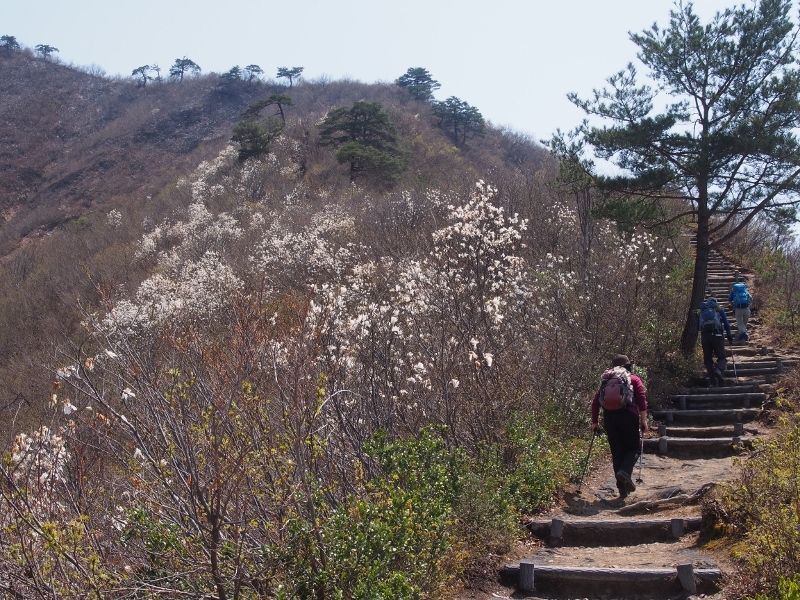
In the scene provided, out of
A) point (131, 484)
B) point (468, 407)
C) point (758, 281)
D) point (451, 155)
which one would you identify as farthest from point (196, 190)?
point (131, 484)

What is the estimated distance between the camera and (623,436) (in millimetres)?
7109

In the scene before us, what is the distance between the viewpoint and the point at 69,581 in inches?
137

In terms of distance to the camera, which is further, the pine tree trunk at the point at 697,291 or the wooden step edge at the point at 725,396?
the pine tree trunk at the point at 697,291

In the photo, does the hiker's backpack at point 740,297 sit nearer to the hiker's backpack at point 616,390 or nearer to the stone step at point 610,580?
the hiker's backpack at point 616,390

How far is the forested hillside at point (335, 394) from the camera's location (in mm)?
3793

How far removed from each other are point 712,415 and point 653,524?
14.1 ft

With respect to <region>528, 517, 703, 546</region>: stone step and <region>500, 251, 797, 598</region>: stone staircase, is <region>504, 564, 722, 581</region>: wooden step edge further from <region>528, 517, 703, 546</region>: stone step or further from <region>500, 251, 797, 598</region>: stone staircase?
<region>528, 517, 703, 546</region>: stone step

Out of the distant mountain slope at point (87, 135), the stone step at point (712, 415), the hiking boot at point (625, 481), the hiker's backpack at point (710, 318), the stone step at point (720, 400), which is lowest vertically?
the hiking boot at point (625, 481)

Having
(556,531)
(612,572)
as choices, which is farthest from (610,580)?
(556,531)

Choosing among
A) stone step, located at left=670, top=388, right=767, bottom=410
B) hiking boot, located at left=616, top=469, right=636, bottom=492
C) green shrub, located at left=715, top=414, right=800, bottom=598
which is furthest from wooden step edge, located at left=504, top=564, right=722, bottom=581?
stone step, located at left=670, top=388, right=767, bottom=410

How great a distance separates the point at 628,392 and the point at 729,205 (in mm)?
7098

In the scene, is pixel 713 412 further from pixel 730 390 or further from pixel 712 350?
pixel 712 350

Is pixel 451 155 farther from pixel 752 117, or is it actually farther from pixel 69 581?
pixel 69 581

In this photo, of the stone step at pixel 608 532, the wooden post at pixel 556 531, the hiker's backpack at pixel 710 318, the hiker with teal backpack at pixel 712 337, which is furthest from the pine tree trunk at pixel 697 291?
the wooden post at pixel 556 531
